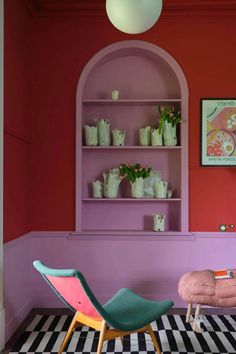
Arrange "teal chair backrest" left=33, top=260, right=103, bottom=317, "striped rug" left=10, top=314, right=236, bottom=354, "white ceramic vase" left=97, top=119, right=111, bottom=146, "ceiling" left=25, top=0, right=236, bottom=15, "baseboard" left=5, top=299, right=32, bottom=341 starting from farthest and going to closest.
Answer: "white ceramic vase" left=97, top=119, right=111, bottom=146 < "ceiling" left=25, top=0, right=236, bottom=15 < "baseboard" left=5, top=299, right=32, bottom=341 < "striped rug" left=10, top=314, right=236, bottom=354 < "teal chair backrest" left=33, top=260, right=103, bottom=317

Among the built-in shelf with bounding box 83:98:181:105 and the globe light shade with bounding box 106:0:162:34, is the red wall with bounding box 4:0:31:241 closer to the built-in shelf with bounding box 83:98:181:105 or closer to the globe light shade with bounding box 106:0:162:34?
the built-in shelf with bounding box 83:98:181:105

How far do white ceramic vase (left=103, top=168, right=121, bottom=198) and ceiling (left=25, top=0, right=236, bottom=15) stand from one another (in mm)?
1524

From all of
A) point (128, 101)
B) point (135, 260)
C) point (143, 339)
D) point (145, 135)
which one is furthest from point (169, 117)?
point (143, 339)

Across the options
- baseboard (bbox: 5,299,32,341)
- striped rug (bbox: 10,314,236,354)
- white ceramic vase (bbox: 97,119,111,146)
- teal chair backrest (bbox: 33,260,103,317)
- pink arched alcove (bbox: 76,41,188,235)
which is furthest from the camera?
pink arched alcove (bbox: 76,41,188,235)

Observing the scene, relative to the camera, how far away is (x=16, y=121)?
3152 mm

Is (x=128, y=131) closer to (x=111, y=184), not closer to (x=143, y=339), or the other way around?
(x=111, y=184)

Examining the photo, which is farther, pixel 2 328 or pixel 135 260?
pixel 135 260

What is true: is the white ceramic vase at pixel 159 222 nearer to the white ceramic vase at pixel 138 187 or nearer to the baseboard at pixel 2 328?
the white ceramic vase at pixel 138 187

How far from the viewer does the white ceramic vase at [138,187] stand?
3.55 meters

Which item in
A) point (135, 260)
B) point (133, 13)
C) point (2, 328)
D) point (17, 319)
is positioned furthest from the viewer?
point (135, 260)

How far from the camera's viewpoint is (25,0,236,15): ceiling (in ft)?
11.4

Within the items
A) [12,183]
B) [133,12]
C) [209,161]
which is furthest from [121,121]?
[133,12]

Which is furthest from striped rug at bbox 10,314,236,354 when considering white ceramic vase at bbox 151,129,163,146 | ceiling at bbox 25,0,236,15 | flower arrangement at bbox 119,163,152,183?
ceiling at bbox 25,0,236,15

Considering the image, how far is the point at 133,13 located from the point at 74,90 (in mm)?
1525
